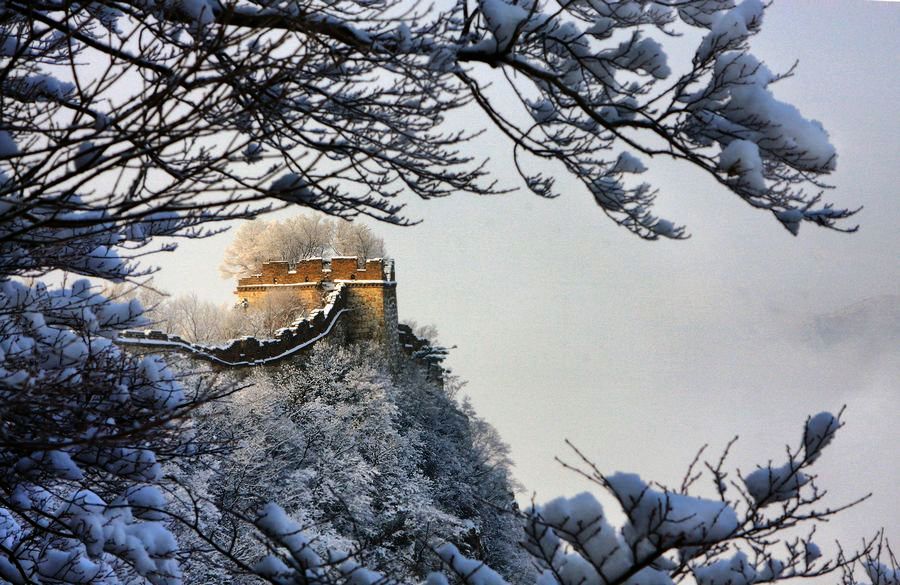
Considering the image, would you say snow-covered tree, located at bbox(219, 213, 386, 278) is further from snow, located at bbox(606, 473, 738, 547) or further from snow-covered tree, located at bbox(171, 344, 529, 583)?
snow, located at bbox(606, 473, 738, 547)

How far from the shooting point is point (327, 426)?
15.0m

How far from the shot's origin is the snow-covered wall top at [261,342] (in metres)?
12.6

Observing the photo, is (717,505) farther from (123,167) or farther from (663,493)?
(123,167)

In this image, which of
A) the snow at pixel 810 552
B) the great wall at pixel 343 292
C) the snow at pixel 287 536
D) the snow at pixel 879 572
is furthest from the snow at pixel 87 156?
the great wall at pixel 343 292

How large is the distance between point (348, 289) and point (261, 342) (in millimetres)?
5045

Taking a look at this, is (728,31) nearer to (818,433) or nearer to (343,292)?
(818,433)

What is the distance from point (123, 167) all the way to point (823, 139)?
2103 mm

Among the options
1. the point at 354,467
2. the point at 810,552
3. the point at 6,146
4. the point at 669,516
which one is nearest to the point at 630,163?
the point at 810,552

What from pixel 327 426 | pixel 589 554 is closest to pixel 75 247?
pixel 589 554

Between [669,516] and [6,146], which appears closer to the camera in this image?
[669,516]

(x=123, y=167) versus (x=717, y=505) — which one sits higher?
(x=123, y=167)

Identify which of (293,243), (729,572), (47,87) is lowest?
(729,572)

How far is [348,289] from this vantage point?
800 inches

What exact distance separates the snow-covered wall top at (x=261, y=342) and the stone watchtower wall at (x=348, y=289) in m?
0.42
